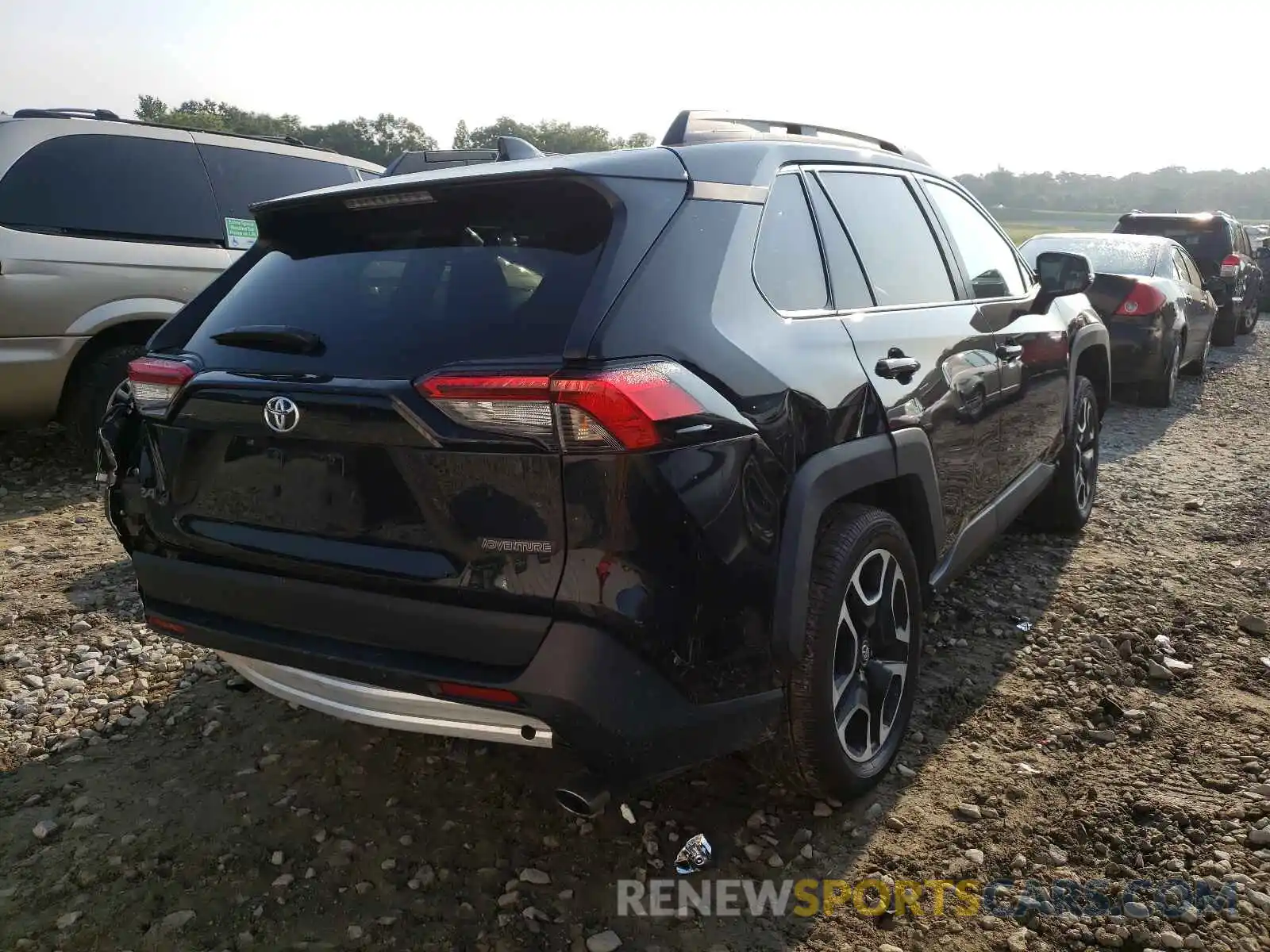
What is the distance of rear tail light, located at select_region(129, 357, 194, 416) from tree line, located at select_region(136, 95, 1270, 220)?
51536 mm

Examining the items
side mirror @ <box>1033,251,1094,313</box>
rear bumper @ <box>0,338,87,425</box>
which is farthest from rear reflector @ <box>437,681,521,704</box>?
rear bumper @ <box>0,338,87,425</box>

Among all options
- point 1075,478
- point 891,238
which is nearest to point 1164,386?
point 1075,478

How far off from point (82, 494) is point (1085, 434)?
543 centimetres

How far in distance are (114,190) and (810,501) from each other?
5.09 meters

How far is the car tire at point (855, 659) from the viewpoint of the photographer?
7.80ft

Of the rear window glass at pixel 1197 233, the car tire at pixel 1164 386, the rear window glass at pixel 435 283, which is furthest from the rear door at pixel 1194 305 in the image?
the rear window glass at pixel 435 283

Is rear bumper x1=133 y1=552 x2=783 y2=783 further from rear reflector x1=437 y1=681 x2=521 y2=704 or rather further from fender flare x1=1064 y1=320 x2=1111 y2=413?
→ fender flare x1=1064 y1=320 x2=1111 y2=413

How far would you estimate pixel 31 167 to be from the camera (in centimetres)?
529

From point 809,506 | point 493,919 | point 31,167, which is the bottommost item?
point 493,919

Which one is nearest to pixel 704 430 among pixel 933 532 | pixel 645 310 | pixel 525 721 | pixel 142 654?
pixel 645 310

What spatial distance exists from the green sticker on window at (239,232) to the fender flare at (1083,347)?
15.6ft

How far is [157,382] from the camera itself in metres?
2.46

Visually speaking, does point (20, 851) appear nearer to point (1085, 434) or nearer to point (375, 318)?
point (375, 318)

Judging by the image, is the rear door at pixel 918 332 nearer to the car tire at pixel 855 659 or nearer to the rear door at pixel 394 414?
the car tire at pixel 855 659
